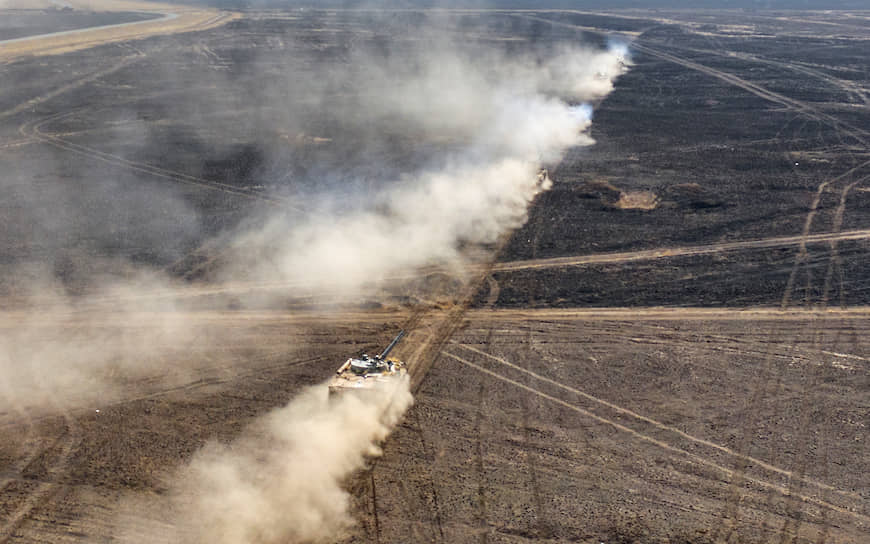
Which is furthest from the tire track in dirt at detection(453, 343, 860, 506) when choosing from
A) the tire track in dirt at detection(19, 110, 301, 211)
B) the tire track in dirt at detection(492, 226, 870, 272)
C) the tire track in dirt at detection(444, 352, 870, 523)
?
the tire track in dirt at detection(19, 110, 301, 211)

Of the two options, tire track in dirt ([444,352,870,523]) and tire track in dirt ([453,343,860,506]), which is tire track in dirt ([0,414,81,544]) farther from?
tire track in dirt ([453,343,860,506])

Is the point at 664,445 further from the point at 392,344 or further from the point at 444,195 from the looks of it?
the point at 444,195

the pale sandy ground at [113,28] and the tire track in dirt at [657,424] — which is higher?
the pale sandy ground at [113,28]

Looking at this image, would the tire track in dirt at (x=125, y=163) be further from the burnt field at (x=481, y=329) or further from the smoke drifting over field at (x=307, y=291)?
the smoke drifting over field at (x=307, y=291)

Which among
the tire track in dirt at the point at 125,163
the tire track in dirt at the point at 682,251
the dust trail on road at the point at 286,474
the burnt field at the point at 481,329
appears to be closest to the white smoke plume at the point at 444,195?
the burnt field at the point at 481,329

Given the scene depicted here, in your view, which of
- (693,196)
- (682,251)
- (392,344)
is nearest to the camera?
(392,344)

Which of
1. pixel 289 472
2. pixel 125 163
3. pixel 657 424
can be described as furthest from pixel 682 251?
pixel 125 163

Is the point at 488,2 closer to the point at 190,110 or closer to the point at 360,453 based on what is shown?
the point at 190,110
